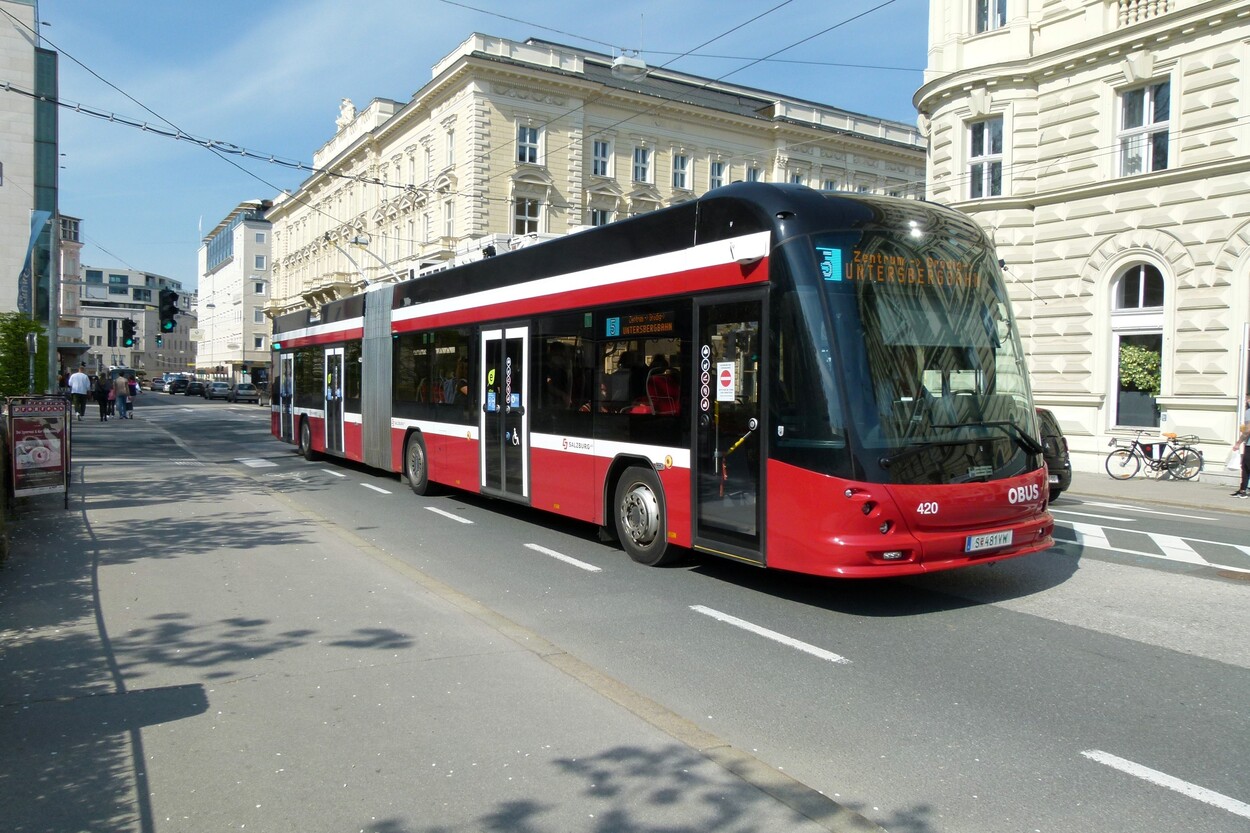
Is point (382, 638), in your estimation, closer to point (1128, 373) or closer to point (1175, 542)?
point (1175, 542)

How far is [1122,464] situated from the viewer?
20453 millimetres

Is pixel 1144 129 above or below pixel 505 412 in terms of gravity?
above

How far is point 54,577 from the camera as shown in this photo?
27.1ft

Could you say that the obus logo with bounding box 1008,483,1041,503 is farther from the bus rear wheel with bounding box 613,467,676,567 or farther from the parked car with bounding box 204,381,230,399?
the parked car with bounding box 204,381,230,399

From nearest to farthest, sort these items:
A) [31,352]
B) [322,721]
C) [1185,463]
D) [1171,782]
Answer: [1171,782], [322,721], [31,352], [1185,463]

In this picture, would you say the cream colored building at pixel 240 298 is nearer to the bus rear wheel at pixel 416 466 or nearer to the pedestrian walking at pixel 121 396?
the pedestrian walking at pixel 121 396

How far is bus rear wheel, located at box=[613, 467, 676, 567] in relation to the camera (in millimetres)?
8992

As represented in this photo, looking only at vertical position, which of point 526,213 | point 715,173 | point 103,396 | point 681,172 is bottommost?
point 103,396

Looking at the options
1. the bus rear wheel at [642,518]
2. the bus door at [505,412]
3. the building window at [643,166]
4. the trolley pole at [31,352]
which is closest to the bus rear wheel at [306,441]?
the trolley pole at [31,352]

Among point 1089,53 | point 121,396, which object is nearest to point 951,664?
point 1089,53

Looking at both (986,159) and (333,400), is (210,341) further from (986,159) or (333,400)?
(986,159)

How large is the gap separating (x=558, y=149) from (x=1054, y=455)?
37873 millimetres

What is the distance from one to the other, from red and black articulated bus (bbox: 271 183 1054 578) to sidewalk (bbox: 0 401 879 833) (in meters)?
2.16

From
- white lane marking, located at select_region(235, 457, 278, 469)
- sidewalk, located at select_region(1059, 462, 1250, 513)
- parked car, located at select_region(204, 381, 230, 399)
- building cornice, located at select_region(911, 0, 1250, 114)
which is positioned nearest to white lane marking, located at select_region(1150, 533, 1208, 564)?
sidewalk, located at select_region(1059, 462, 1250, 513)
